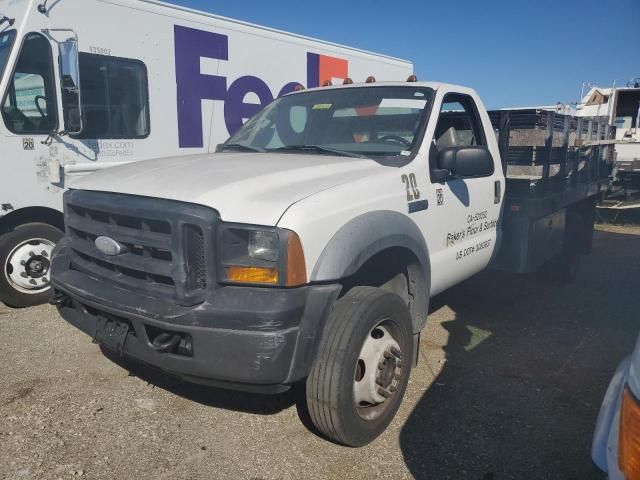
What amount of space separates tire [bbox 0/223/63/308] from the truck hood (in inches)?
Answer: 95.0

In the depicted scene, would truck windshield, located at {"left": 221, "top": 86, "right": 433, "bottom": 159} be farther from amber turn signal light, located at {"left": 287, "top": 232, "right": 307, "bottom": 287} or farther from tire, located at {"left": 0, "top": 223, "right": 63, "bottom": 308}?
tire, located at {"left": 0, "top": 223, "right": 63, "bottom": 308}

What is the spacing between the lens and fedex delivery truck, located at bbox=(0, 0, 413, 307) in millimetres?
5070

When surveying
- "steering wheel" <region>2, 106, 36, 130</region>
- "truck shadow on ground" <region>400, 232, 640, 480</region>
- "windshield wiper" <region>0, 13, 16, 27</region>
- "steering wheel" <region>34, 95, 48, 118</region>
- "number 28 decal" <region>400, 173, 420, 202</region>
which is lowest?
"truck shadow on ground" <region>400, 232, 640, 480</region>

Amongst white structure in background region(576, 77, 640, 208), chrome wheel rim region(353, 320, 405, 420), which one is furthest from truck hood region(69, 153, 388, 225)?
white structure in background region(576, 77, 640, 208)

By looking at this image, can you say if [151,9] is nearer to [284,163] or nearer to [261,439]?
[284,163]

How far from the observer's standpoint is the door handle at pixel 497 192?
4305mm

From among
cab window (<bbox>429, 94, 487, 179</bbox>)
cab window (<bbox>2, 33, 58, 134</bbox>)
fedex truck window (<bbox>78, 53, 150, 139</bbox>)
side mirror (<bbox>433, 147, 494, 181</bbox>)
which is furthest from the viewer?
fedex truck window (<bbox>78, 53, 150, 139</bbox>)

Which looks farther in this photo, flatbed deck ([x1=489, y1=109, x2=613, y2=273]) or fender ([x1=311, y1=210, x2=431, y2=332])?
flatbed deck ([x1=489, y1=109, x2=613, y2=273])

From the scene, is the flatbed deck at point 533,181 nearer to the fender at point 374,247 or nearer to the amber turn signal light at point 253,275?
the fender at point 374,247

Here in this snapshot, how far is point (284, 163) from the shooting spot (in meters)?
3.19

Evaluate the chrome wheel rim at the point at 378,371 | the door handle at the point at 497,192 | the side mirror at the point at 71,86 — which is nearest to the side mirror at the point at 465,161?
the door handle at the point at 497,192

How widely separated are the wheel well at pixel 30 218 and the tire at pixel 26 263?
0.08 metres

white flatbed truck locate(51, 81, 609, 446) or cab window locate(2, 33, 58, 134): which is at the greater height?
cab window locate(2, 33, 58, 134)

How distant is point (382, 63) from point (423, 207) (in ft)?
21.5
